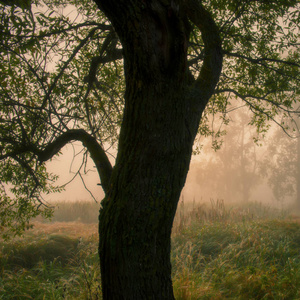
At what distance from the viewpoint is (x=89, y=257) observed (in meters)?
6.01

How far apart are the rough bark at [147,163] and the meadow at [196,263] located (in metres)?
1.40

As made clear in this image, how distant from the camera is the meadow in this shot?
391 centimetres

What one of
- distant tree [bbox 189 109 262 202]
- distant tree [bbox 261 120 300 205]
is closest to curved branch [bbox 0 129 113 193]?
distant tree [bbox 261 120 300 205]

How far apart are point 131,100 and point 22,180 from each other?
11.3 ft

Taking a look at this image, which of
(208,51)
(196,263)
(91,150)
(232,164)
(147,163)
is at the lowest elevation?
(196,263)

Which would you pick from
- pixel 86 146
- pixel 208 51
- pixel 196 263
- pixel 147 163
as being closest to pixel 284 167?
pixel 196 263

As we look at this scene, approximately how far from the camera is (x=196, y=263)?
17.4ft

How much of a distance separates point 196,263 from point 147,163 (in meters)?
4.06

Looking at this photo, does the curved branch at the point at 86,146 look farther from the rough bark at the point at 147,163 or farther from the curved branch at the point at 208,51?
the curved branch at the point at 208,51

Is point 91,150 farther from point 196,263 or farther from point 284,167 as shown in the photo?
point 284,167

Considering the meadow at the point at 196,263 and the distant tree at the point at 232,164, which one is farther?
the distant tree at the point at 232,164

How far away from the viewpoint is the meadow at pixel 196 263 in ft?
12.8

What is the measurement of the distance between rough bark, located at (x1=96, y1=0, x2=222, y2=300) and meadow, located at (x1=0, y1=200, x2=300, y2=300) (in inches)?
55.2

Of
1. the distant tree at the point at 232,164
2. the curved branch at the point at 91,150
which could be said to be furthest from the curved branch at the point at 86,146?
A: the distant tree at the point at 232,164
